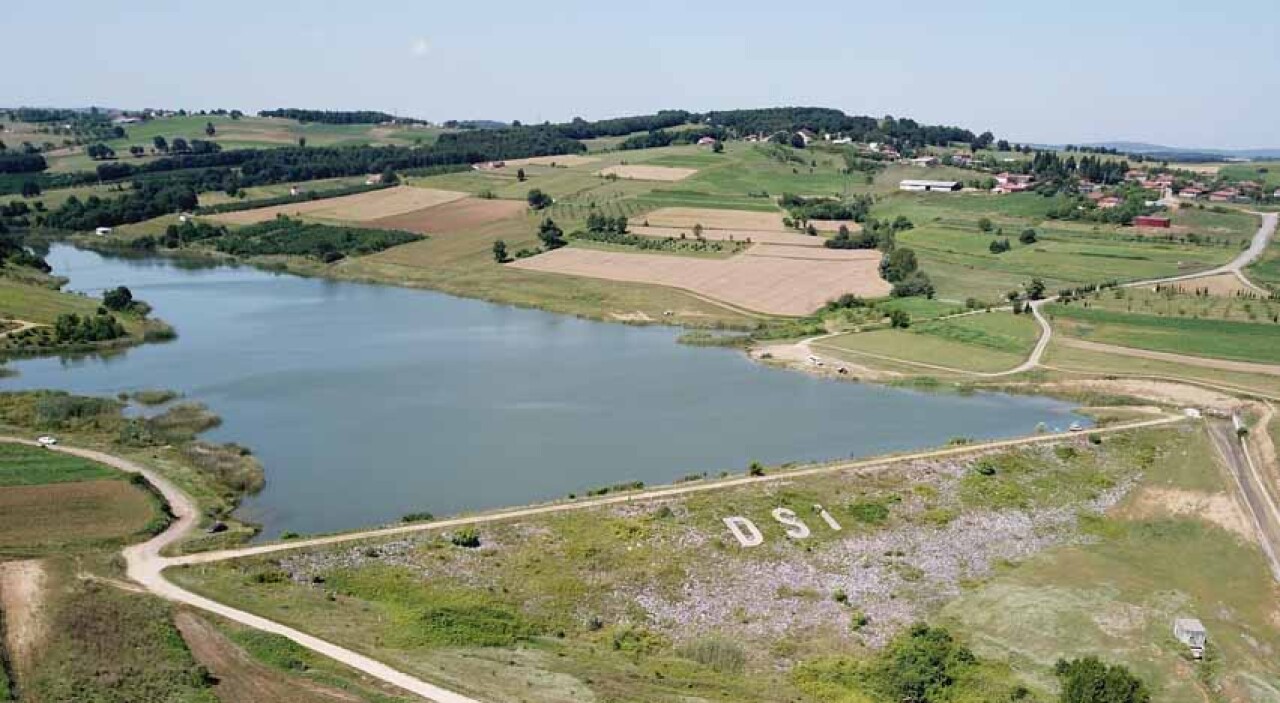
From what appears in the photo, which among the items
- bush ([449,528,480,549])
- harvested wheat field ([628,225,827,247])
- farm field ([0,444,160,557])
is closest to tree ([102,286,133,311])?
farm field ([0,444,160,557])

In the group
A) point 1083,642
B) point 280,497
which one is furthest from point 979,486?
point 280,497

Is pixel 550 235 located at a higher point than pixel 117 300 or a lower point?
higher

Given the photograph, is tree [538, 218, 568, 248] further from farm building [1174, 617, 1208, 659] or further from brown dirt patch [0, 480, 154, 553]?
farm building [1174, 617, 1208, 659]

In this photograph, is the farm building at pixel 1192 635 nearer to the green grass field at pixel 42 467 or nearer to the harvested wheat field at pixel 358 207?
the green grass field at pixel 42 467

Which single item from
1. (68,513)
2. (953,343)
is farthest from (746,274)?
(68,513)

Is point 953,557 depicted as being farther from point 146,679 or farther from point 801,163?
point 801,163

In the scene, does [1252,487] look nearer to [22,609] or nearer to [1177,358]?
[1177,358]
